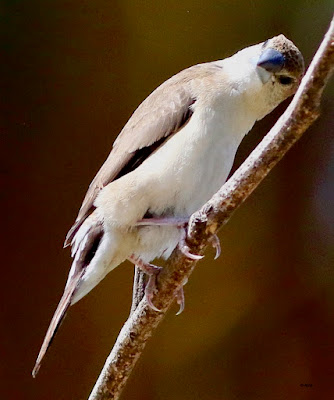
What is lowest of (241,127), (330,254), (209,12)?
(330,254)

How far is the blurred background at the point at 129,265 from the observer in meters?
1.96

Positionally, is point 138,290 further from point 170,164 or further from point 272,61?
point 272,61

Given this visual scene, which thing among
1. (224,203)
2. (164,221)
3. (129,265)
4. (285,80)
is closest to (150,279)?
(164,221)

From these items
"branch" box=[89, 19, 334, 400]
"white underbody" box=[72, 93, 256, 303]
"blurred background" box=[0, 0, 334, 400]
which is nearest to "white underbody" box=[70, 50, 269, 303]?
"white underbody" box=[72, 93, 256, 303]

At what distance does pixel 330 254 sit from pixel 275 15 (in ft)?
A: 2.67

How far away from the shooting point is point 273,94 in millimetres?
1346

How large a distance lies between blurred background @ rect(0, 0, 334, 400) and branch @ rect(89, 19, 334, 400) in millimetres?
772

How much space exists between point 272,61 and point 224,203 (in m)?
0.48

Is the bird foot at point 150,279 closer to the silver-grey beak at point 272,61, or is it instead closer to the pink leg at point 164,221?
the pink leg at point 164,221

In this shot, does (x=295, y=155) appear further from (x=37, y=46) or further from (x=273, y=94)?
(x=37, y=46)

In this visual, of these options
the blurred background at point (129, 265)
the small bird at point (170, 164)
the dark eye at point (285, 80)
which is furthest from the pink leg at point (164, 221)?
the blurred background at point (129, 265)

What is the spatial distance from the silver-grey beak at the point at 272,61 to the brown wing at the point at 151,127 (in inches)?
5.2

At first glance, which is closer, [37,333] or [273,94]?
[273,94]

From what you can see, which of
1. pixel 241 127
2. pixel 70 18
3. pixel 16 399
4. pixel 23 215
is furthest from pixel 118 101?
pixel 16 399
